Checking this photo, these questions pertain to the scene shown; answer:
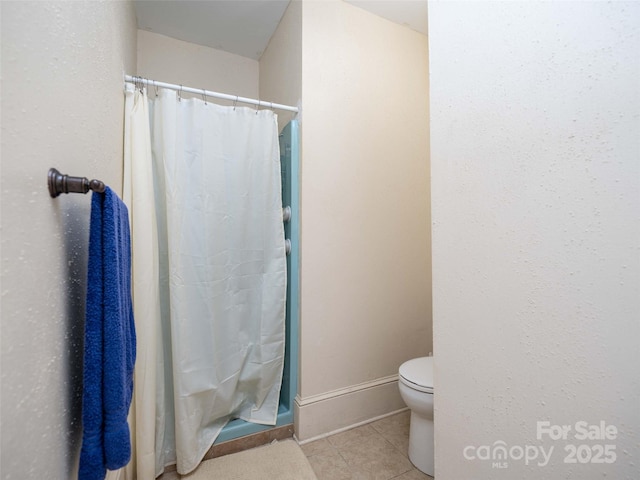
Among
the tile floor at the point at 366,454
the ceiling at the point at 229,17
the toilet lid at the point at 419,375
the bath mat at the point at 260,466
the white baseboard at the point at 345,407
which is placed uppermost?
the ceiling at the point at 229,17

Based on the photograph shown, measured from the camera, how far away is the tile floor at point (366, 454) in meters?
1.34

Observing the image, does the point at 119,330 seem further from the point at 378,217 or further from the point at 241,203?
the point at 378,217

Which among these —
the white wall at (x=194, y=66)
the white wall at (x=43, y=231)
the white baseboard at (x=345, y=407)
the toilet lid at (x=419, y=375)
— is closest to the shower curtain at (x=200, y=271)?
the white baseboard at (x=345, y=407)

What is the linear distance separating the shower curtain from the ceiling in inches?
29.8

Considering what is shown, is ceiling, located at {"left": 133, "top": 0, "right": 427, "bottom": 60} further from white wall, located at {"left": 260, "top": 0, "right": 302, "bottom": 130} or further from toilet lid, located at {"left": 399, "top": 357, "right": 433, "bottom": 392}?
toilet lid, located at {"left": 399, "top": 357, "right": 433, "bottom": 392}

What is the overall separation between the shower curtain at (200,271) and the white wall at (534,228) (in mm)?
946

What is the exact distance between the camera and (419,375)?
1399 millimetres

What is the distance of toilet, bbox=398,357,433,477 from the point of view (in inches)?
52.0

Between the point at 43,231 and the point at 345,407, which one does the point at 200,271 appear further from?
the point at 345,407

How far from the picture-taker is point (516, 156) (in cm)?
67

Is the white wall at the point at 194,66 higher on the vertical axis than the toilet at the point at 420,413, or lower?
higher

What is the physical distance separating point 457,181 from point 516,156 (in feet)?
0.52

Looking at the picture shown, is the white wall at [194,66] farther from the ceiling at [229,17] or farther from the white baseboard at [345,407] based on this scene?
the white baseboard at [345,407]

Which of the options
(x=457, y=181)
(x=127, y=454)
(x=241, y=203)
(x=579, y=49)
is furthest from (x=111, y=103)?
(x=579, y=49)
